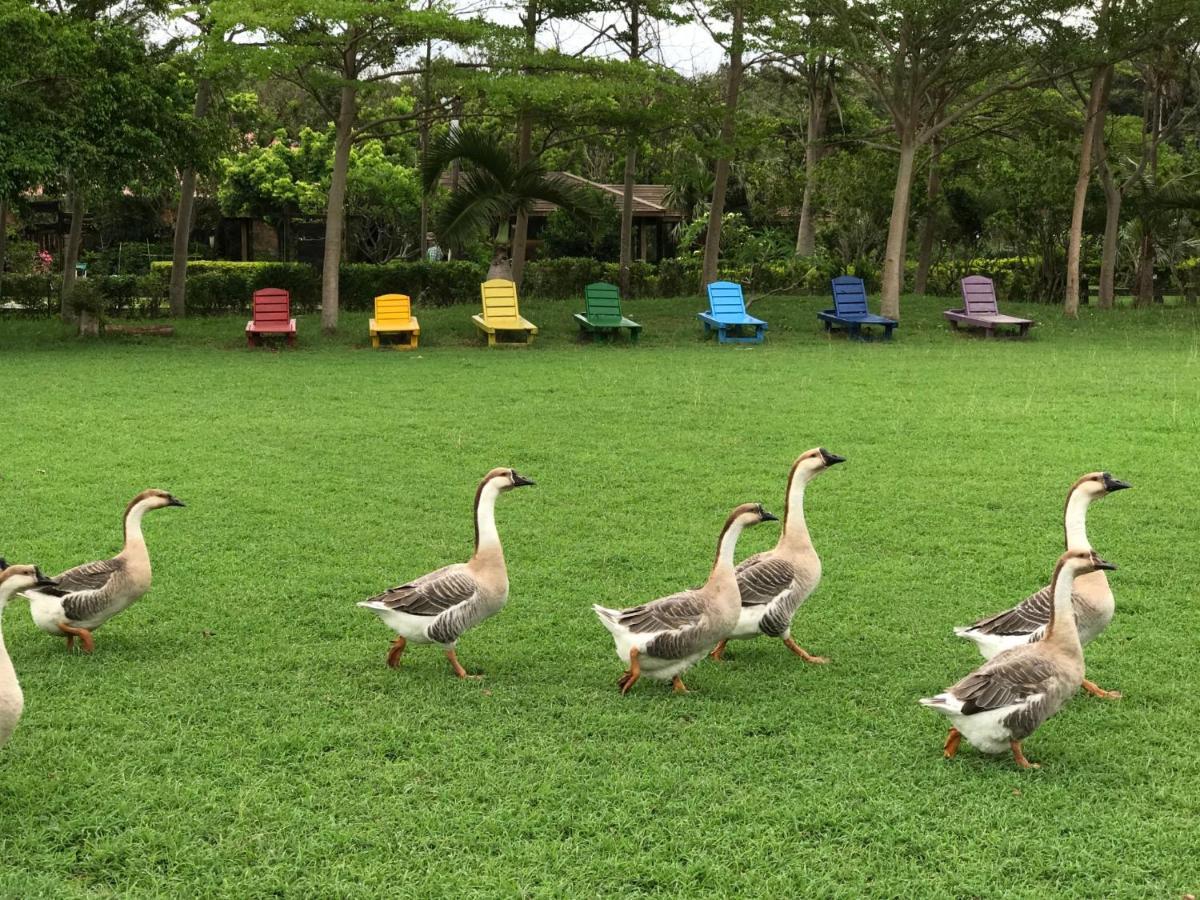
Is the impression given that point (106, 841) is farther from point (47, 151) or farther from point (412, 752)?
point (47, 151)

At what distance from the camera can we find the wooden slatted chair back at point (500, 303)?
760 inches

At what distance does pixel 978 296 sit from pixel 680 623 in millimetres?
18152

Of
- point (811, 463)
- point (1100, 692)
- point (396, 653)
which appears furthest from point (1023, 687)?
point (396, 653)

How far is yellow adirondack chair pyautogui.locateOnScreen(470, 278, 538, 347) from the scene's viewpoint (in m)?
19.1

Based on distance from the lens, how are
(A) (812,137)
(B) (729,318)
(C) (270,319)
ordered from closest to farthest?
(C) (270,319) → (B) (729,318) → (A) (812,137)

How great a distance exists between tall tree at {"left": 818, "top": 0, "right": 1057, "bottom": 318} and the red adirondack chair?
1052cm

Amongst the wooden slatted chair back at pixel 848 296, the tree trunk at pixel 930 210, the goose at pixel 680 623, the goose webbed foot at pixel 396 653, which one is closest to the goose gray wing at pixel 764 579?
the goose at pixel 680 623

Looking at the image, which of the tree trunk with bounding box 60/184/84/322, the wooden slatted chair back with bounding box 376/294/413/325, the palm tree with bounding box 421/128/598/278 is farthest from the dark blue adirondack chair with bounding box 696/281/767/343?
the tree trunk with bounding box 60/184/84/322

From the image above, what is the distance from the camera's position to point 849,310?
67.8ft

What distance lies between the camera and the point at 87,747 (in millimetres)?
4453

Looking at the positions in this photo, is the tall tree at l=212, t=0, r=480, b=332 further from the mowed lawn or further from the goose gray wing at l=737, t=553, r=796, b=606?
the goose gray wing at l=737, t=553, r=796, b=606

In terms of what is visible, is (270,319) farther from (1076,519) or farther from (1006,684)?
(1006,684)

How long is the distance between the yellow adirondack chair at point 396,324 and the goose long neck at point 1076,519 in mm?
14458

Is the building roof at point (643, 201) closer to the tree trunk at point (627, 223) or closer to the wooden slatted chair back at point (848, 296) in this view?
the tree trunk at point (627, 223)
